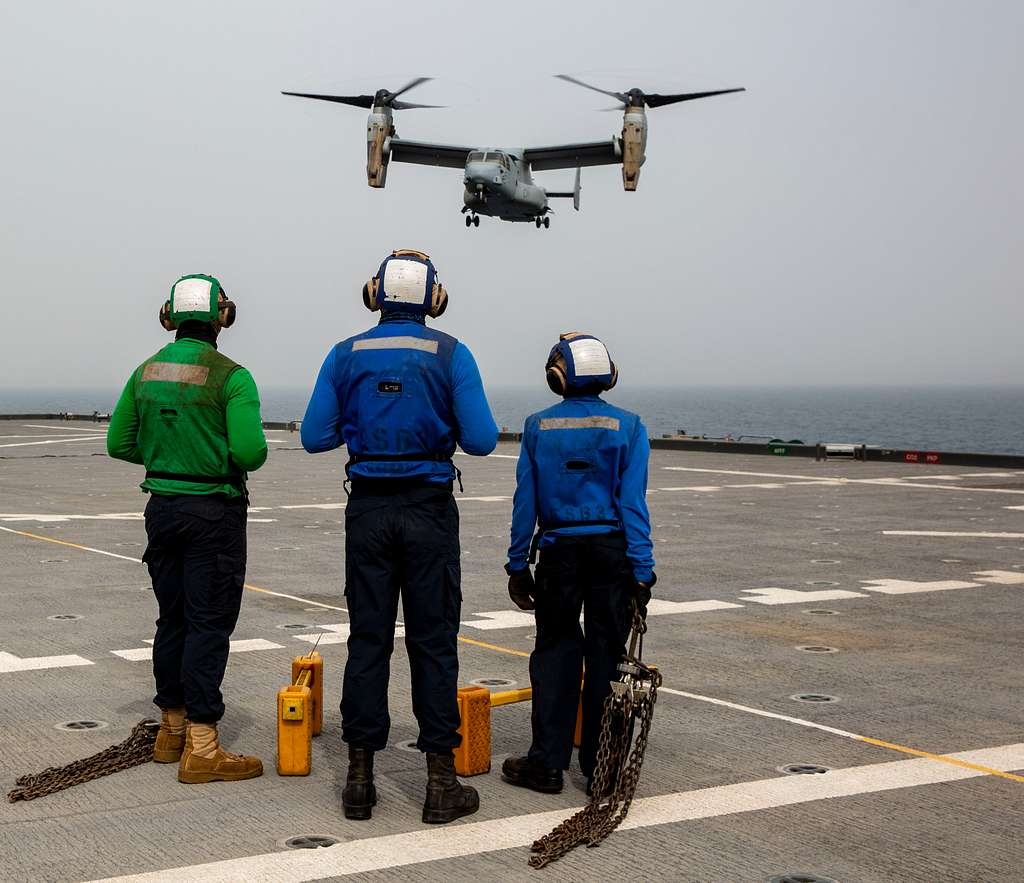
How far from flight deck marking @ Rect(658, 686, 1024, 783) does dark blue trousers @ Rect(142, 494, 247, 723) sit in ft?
10.3

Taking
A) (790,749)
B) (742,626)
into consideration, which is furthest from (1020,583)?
(790,749)

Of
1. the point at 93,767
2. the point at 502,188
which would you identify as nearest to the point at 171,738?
the point at 93,767

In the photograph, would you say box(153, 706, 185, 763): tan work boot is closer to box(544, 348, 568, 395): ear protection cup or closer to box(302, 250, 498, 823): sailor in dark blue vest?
box(302, 250, 498, 823): sailor in dark blue vest

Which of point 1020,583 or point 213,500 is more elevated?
point 213,500

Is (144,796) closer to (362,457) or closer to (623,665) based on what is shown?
(362,457)

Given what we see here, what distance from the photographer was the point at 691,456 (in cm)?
3694

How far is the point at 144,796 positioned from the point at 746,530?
1349 cm

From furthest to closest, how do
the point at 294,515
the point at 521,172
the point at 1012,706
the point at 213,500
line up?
the point at 521,172
the point at 294,515
the point at 1012,706
the point at 213,500

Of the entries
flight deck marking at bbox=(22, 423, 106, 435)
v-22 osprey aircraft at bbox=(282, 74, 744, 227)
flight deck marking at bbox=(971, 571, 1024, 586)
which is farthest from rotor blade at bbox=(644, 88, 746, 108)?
flight deck marking at bbox=(971, 571, 1024, 586)

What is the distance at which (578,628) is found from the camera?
6.37 m

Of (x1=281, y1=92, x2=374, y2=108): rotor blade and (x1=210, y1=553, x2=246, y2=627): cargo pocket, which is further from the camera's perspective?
(x1=281, y1=92, x2=374, y2=108): rotor blade

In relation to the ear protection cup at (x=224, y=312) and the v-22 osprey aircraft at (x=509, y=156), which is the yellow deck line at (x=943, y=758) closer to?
the ear protection cup at (x=224, y=312)

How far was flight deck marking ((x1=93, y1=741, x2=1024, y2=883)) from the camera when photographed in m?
4.94

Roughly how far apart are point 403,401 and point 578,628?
1.46 m
